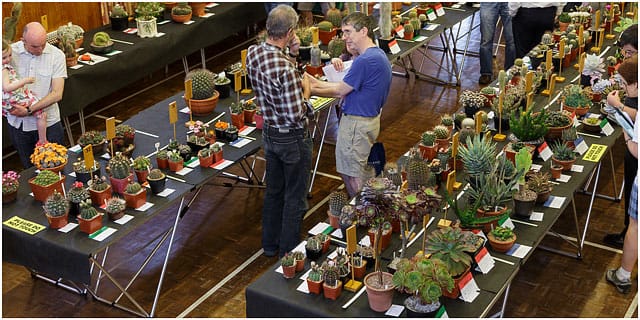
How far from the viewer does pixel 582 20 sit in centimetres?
870

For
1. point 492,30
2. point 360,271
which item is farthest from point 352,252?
point 492,30

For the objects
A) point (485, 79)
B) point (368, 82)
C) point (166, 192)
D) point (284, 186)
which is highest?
point (368, 82)

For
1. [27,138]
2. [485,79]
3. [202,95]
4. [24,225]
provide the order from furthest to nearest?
[485,79], [202,95], [27,138], [24,225]

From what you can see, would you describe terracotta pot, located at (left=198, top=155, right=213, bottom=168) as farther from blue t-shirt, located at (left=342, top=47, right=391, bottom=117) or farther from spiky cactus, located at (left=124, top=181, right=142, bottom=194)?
blue t-shirt, located at (left=342, top=47, right=391, bottom=117)

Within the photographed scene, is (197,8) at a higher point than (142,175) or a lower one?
higher

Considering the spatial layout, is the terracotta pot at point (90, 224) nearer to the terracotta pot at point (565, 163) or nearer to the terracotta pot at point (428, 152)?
the terracotta pot at point (428, 152)

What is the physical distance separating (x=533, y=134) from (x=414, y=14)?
324 centimetres

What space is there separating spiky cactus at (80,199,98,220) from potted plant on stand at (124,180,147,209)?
25 centimetres

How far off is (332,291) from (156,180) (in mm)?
1638

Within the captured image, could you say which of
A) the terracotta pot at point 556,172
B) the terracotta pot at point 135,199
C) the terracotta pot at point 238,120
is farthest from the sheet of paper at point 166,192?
the terracotta pot at point 556,172

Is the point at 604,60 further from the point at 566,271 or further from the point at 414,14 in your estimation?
the point at 566,271

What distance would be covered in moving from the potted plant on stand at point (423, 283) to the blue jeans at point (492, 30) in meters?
5.54

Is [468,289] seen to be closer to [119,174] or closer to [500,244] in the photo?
[500,244]

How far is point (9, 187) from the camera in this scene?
218 inches
